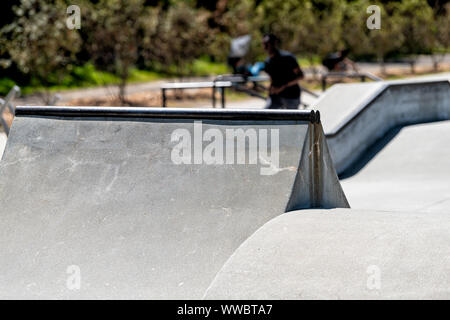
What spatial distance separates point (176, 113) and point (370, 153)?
593 centimetres

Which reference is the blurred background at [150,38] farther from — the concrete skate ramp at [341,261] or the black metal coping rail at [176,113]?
the concrete skate ramp at [341,261]

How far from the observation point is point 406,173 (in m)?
→ 9.15

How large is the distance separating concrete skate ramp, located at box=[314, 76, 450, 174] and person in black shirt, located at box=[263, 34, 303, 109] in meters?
0.78

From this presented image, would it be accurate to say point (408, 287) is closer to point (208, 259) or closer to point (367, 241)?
point (367, 241)

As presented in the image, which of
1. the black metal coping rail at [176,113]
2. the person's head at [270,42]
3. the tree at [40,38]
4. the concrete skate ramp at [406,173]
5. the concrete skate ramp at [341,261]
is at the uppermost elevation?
the tree at [40,38]

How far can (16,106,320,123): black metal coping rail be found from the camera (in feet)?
15.6

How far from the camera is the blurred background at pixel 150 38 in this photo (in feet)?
58.3

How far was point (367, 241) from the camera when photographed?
390 cm

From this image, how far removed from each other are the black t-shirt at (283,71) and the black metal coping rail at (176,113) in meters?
4.06

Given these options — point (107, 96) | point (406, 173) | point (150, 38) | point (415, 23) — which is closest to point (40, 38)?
point (107, 96)

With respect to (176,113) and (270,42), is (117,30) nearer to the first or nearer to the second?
(270,42)

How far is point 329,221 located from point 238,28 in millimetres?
25464

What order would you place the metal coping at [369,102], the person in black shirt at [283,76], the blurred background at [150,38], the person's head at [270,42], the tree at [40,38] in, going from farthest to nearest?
the blurred background at [150,38] → the tree at [40,38] → the metal coping at [369,102] → the person in black shirt at [283,76] → the person's head at [270,42]

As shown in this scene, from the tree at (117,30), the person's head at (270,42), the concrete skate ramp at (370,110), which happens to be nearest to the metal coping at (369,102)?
the concrete skate ramp at (370,110)
